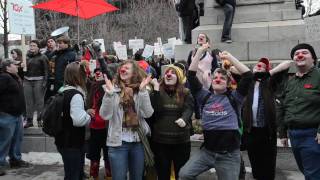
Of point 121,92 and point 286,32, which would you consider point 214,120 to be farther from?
point 286,32

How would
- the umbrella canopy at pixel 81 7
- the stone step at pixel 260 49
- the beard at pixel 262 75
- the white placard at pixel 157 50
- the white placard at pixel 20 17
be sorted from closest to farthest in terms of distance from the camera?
1. the beard at pixel 262 75
2. the umbrella canopy at pixel 81 7
3. the stone step at pixel 260 49
4. the white placard at pixel 20 17
5. the white placard at pixel 157 50

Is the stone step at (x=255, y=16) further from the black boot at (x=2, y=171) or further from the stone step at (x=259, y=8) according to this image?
the black boot at (x=2, y=171)

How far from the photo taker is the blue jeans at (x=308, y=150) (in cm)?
488

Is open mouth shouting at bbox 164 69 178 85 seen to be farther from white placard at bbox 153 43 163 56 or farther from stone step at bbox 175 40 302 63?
white placard at bbox 153 43 163 56

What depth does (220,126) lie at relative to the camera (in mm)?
4926

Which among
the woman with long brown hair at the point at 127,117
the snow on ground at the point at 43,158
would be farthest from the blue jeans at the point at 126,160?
the snow on ground at the point at 43,158

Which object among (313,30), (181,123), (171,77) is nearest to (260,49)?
(313,30)

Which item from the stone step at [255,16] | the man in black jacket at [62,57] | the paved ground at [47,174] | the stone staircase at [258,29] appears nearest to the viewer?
the paved ground at [47,174]

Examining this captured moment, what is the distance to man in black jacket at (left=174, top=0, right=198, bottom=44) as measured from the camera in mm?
10648

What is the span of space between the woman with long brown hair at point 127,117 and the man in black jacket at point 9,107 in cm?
277

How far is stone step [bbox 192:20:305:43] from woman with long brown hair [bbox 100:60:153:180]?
5.45 m

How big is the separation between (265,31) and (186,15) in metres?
2.01

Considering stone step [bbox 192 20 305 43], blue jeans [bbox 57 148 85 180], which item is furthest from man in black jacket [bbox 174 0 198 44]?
blue jeans [bbox 57 148 85 180]

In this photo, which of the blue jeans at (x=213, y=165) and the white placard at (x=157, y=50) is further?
the white placard at (x=157, y=50)
